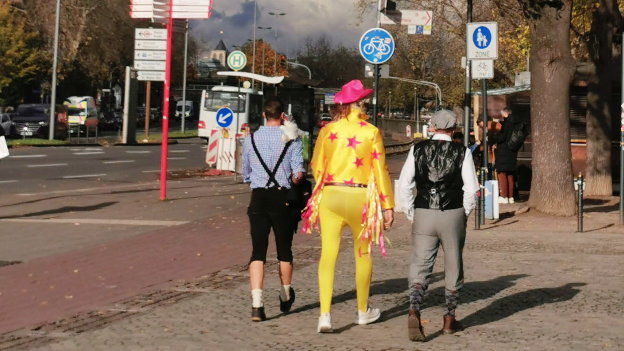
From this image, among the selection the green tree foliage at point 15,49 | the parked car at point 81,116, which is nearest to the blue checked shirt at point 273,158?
the parked car at point 81,116

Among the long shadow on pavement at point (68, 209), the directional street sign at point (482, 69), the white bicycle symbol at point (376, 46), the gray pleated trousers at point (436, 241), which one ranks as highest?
the white bicycle symbol at point (376, 46)

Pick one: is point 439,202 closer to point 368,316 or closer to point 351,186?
point 351,186

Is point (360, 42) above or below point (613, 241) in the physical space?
above

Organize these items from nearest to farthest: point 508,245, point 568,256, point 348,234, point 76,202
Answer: point 568,256
point 508,245
point 348,234
point 76,202

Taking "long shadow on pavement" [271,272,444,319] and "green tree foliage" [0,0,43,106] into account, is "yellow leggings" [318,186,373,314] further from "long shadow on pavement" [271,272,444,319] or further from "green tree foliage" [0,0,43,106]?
"green tree foliage" [0,0,43,106]

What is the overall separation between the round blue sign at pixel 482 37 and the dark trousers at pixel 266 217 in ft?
31.9

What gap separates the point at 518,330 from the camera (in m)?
8.23

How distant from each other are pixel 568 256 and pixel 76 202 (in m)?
9.47

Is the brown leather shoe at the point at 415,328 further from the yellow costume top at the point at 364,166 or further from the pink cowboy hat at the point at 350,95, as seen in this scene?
the pink cowboy hat at the point at 350,95

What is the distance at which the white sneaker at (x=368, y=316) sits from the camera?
8.31 metres

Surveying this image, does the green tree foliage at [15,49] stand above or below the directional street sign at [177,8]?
above

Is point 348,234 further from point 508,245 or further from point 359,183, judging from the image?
point 359,183

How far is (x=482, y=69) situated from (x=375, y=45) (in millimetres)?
3234

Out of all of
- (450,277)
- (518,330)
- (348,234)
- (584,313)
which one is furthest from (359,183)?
(348,234)
